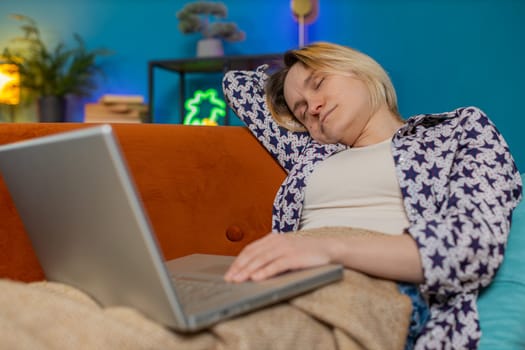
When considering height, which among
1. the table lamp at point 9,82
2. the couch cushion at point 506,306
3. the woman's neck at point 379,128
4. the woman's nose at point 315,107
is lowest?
the table lamp at point 9,82

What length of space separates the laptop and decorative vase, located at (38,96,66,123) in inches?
109

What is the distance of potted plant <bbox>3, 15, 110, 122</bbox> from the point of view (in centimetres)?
350

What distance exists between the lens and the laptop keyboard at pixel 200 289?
0.70 meters

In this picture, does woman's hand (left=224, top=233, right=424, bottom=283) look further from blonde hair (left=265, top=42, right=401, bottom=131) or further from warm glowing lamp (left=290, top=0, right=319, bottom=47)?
warm glowing lamp (left=290, top=0, right=319, bottom=47)

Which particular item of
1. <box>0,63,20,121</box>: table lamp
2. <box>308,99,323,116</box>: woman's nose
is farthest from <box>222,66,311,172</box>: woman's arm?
<box>0,63,20,121</box>: table lamp

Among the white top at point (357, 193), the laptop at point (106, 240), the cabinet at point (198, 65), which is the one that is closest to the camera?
the laptop at point (106, 240)

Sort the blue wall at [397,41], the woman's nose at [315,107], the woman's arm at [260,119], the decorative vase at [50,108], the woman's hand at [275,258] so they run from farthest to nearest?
the decorative vase at [50,108], the blue wall at [397,41], the woman's arm at [260,119], the woman's nose at [315,107], the woman's hand at [275,258]

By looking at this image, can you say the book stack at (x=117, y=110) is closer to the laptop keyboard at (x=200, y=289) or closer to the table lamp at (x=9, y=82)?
the table lamp at (x=9, y=82)

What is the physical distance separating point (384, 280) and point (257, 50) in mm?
2579

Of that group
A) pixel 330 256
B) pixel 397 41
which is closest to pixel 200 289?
pixel 330 256

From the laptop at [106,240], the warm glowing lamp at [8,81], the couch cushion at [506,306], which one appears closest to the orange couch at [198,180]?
the laptop at [106,240]

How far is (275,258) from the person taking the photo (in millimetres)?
772

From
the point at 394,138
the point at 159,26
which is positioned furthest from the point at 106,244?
the point at 159,26

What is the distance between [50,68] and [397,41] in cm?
195
